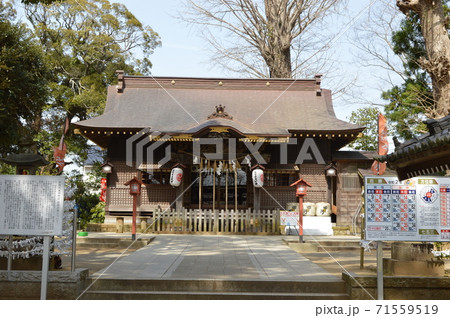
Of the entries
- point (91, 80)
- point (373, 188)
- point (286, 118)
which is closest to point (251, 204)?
point (286, 118)

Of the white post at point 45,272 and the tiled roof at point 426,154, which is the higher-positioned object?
the tiled roof at point 426,154

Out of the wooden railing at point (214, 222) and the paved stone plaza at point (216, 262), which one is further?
the wooden railing at point (214, 222)

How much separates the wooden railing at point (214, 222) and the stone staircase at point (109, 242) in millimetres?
2347

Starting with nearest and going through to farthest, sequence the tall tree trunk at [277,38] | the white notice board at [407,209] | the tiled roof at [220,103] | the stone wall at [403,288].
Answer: the white notice board at [407,209], the stone wall at [403,288], the tiled roof at [220,103], the tall tree trunk at [277,38]

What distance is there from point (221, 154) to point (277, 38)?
10085mm

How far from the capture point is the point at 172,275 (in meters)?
7.09

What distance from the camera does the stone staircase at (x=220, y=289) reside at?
635 cm

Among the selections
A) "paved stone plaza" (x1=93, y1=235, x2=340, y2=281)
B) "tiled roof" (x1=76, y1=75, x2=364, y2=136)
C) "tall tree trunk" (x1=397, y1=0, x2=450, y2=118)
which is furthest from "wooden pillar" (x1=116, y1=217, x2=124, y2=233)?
"tall tree trunk" (x1=397, y1=0, x2=450, y2=118)

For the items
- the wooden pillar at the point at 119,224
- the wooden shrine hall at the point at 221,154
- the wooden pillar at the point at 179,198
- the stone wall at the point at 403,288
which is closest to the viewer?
the stone wall at the point at 403,288

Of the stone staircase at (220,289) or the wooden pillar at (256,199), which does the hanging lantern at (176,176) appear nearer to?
the wooden pillar at (256,199)

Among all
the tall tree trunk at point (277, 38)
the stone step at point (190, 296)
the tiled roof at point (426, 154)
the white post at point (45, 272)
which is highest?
the tall tree trunk at point (277, 38)

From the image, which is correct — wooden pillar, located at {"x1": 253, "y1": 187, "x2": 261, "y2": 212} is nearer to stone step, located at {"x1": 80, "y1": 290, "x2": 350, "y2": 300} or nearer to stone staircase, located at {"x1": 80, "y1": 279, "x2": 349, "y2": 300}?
stone staircase, located at {"x1": 80, "y1": 279, "x2": 349, "y2": 300}

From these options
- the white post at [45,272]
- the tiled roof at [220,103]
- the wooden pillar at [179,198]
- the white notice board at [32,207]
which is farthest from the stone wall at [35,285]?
the tiled roof at [220,103]

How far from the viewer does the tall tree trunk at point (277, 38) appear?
22234 mm
